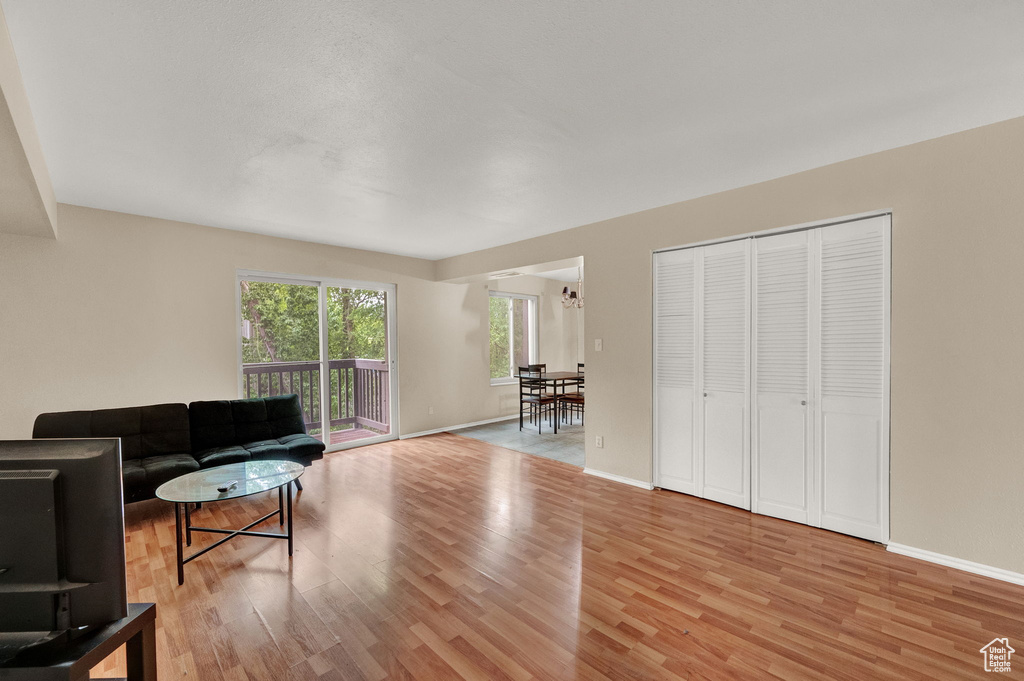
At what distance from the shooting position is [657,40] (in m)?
1.63

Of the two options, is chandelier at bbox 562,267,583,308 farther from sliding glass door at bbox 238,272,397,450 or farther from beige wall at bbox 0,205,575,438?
beige wall at bbox 0,205,575,438

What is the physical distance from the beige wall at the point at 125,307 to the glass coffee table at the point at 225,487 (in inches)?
63.4

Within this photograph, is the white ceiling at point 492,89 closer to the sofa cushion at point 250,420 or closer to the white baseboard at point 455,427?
the sofa cushion at point 250,420

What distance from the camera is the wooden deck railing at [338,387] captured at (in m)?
4.70

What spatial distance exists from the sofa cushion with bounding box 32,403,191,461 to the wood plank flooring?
19.8 inches

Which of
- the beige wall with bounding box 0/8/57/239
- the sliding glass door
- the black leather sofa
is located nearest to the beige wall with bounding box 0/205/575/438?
the sliding glass door

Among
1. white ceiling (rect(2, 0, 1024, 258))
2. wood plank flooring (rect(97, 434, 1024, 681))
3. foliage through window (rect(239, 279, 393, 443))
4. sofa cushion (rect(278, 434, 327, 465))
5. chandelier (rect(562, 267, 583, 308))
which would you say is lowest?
wood plank flooring (rect(97, 434, 1024, 681))

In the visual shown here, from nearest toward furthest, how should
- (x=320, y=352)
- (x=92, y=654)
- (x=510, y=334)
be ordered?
(x=92, y=654)
(x=320, y=352)
(x=510, y=334)

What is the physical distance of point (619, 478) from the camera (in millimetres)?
4004

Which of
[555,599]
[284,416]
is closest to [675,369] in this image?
[555,599]

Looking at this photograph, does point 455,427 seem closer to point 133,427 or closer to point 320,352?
point 320,352

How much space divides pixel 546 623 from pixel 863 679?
4.06 ft

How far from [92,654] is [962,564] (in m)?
3.78

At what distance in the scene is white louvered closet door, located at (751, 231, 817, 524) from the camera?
3.01 meters
